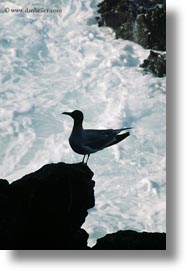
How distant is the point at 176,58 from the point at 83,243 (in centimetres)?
74

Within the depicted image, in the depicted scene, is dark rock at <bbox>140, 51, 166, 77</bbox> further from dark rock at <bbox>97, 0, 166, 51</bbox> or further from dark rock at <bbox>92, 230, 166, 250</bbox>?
dark rock at <bbox>92, 230, 166, 250</bbox>

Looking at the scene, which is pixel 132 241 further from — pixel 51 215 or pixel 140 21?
pixel 140 21

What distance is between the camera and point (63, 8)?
240 centimetres

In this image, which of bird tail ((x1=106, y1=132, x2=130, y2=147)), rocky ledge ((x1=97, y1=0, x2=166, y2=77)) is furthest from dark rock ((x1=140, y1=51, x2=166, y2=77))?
bird tail ((x1=106, y1=132, x2=130, y2=147))

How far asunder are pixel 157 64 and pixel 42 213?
0.68 metres

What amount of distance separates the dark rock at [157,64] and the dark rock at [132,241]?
58 centimetres

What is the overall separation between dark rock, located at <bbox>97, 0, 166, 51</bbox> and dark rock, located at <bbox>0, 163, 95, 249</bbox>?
560mm

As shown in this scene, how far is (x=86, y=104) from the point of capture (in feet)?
7.72

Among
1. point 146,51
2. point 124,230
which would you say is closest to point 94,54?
point 146,51

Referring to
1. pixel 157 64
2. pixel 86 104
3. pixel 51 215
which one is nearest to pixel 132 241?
pixel 51 215

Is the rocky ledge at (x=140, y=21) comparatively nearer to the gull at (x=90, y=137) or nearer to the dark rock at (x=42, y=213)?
the gull at (x=90, y=137)

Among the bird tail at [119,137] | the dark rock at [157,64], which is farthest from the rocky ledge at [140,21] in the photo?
the bird tail at [119,137]

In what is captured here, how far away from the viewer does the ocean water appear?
2.29m

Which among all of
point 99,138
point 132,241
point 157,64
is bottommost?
point 132,241
